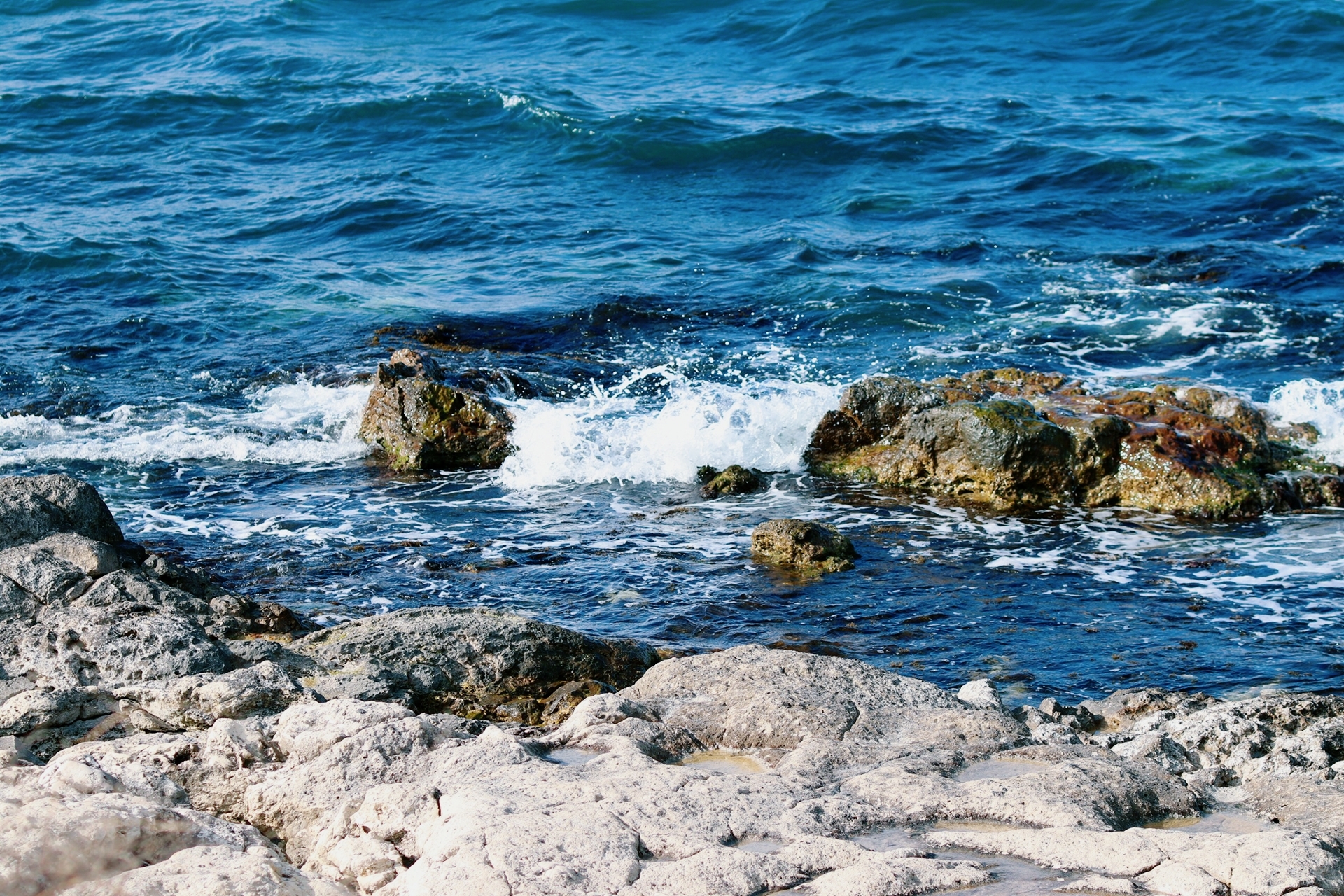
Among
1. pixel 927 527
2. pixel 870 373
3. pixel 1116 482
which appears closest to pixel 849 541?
pixel 927 527

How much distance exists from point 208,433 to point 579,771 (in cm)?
840

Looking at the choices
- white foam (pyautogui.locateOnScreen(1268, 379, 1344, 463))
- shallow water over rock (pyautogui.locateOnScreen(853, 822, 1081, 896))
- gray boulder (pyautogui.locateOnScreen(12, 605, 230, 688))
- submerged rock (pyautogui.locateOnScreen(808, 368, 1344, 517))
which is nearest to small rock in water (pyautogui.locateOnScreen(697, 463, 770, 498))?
submerged rock (pyautogui.locateOnScreen(808, 368, 1344, 517))

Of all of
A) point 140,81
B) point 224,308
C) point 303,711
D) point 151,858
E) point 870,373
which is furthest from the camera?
point 140,81

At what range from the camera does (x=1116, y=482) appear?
31.7 feet

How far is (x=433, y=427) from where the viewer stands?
36.2 ft

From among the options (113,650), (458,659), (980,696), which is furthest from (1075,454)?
(113,650)

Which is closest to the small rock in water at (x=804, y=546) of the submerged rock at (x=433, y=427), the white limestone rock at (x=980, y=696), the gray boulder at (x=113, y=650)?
the white limestone rock at (x=980, y=696)

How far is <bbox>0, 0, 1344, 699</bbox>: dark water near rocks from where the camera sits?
27.1 ft

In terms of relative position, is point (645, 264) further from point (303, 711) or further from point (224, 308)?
point (303, 711)

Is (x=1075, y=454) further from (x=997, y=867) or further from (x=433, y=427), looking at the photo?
(x=997, y=867)

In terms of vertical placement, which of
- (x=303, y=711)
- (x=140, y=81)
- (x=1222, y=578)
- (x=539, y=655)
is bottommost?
(x=1222, y=578)

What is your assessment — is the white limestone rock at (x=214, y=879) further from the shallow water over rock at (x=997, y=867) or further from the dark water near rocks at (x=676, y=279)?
the dark water near rocks at (x=676, y=279)

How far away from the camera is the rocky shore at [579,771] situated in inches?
143

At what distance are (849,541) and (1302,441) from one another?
4.41 m
